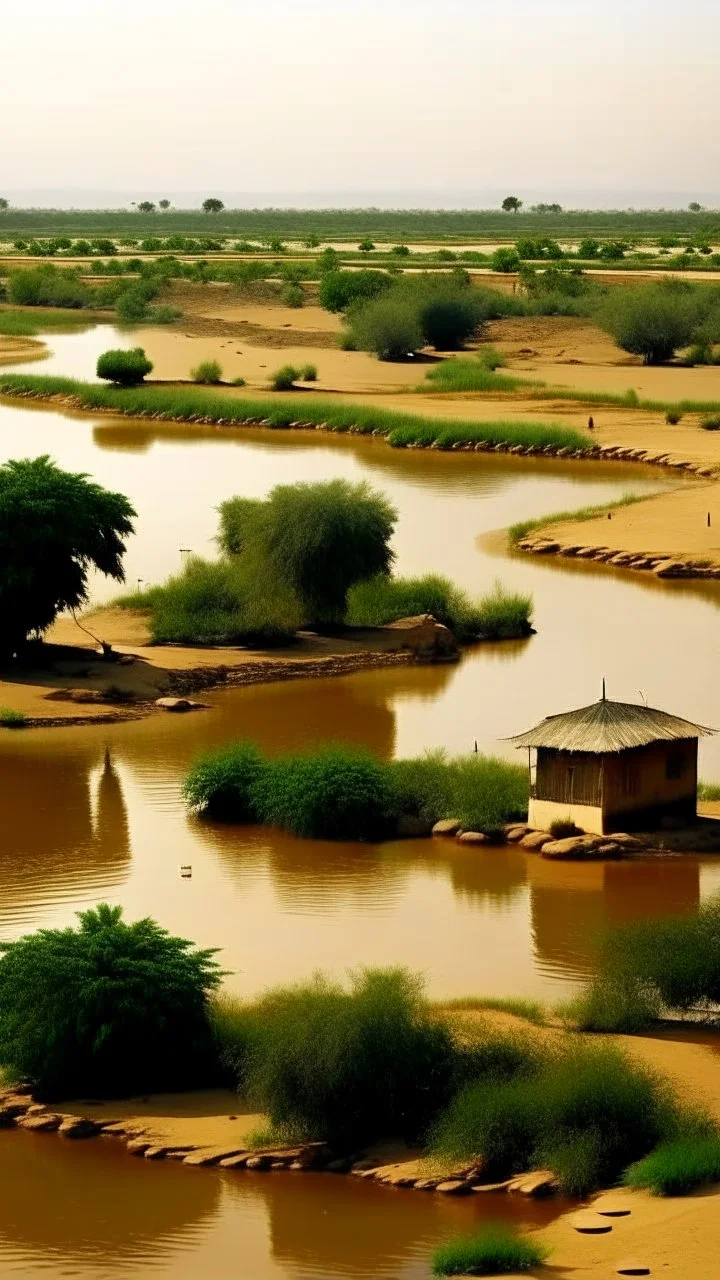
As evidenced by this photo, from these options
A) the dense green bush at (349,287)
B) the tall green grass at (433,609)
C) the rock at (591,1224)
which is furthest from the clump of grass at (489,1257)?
the dense green bush at (349,287)

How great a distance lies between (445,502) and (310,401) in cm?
1318

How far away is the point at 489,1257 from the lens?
41.9 feet

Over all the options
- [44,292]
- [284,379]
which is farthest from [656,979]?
[44,292]

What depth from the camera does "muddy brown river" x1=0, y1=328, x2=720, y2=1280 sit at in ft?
45.5

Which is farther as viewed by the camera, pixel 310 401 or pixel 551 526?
pixel 310 401

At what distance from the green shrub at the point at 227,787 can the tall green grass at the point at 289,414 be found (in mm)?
26688

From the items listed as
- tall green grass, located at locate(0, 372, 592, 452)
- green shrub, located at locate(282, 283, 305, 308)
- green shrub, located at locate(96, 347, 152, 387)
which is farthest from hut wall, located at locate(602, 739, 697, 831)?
green shrub, located at locate(282, 283, 305, 308)

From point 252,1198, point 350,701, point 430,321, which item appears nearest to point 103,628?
point 350,701

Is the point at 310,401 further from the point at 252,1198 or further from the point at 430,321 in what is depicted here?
the point at 252,1198

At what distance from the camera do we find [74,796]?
2430 cm

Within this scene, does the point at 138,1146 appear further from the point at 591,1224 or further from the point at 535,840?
the point at 535,840

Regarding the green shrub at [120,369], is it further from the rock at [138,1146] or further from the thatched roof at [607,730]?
the rock at [138,1146]

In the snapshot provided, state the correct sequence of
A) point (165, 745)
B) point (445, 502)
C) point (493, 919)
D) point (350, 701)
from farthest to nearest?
point (445, 502), point (350, 701), point (165, 745), point (493, 919)

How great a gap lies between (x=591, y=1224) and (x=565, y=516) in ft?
93.7
